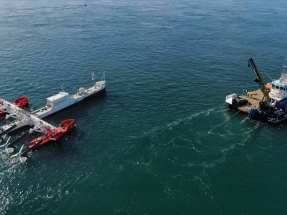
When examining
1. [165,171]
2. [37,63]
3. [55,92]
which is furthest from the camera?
[37,63]

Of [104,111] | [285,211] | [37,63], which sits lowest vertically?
[285,211]

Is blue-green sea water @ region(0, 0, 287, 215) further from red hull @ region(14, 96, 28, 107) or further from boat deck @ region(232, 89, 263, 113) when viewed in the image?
boat deck @ region(232, 89, 263, 113)

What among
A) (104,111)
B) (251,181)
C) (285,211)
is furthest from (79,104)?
(285,211)

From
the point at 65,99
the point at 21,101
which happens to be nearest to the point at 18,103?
the point at 21,101

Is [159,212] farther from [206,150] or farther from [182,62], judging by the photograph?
[182,62]

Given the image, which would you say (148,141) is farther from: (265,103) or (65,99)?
(265,103)

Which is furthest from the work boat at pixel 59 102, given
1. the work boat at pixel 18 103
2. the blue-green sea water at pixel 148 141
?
the work boat at pixel 18 103
